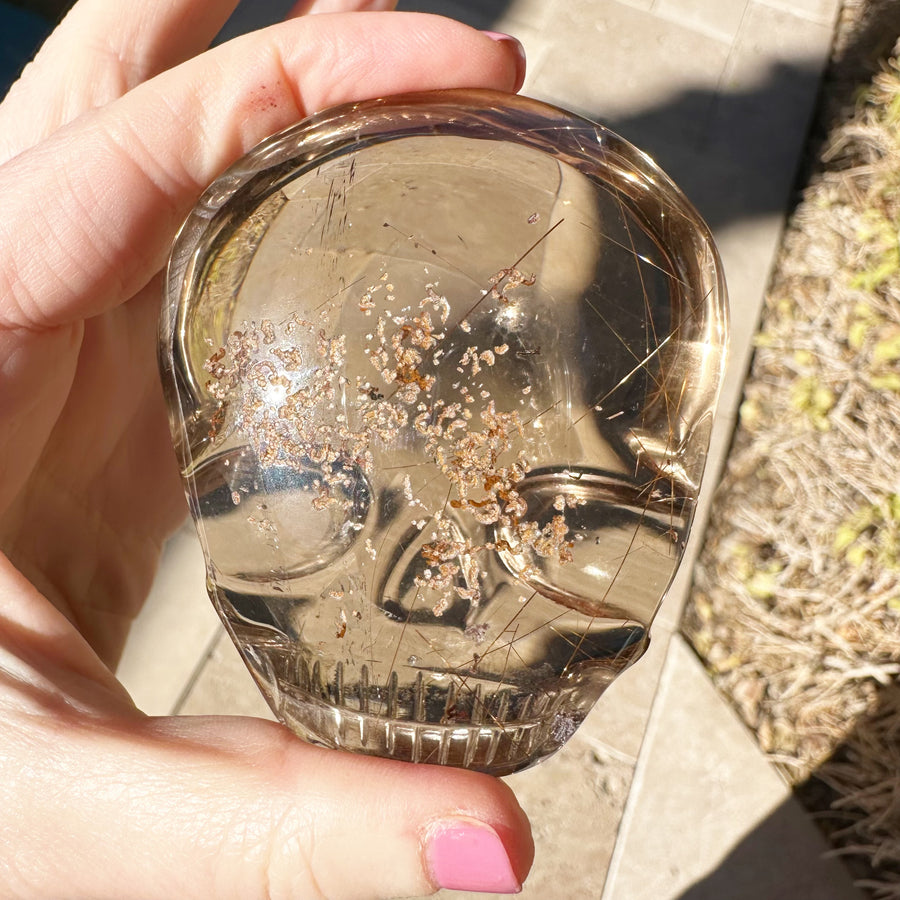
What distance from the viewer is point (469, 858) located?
31.2 inches

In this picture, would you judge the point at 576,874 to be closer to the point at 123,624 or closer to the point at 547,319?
the point at 123,624

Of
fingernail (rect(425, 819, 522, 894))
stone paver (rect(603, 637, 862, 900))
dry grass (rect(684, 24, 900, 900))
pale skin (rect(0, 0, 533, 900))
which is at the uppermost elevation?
pale skin (rect(0, 0, 533, 900))

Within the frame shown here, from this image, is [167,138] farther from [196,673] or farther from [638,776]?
[638,776]

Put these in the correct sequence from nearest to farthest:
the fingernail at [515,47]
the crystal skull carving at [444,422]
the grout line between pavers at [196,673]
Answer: the crystal skull carving at [444,422], the fingernail at [515,47], the grout line between pavers at [196,673]

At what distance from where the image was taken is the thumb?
0.78 metres

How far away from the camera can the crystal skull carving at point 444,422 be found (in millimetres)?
762

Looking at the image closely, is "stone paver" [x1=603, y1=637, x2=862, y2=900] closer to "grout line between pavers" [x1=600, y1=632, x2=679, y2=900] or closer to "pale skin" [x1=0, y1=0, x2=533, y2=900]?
"grout line between pavers" [x1=600, y1=632, x2=679, y2=900]

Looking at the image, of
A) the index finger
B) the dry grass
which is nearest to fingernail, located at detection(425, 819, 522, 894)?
the index finger

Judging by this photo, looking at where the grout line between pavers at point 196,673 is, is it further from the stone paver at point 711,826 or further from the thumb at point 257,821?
the thumb at point 257,821

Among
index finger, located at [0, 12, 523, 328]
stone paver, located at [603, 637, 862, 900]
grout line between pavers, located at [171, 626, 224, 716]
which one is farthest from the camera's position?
grout line between pavers, located at [171, 626, 224, 716]

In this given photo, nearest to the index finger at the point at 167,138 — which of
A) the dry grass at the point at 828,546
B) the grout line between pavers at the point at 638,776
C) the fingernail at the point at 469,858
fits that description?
the fingernail at the point at 469,858

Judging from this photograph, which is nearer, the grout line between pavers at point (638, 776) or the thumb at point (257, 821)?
the thumb at point (257, 821)

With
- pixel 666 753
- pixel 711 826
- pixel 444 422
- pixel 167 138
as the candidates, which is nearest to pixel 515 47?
pixel 167 138

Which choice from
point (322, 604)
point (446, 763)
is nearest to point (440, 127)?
point (322, 604)
